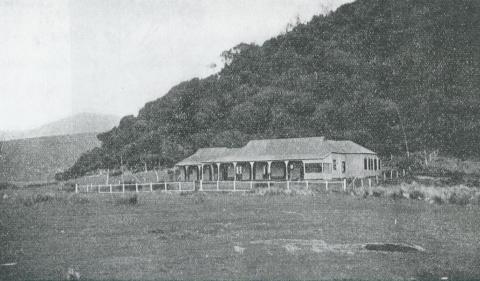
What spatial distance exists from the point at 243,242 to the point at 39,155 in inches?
4148

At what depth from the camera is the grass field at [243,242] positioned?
9.59 m

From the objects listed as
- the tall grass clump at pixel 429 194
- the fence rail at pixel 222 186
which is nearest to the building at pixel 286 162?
the fence rail at pixel 222 186

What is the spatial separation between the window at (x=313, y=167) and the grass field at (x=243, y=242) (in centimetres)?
1990

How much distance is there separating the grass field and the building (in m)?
20.1

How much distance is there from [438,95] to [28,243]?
8788 cm

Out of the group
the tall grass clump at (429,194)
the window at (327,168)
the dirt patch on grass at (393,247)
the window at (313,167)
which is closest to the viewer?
the dirt patch on grass at (393,247)

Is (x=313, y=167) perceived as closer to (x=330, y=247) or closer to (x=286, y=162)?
(x=286, y=162)

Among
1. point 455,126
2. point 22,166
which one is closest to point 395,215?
point 455,126

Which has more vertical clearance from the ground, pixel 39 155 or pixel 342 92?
pixel 342 92

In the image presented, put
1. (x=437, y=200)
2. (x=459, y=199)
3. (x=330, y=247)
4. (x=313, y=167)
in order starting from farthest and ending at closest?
1. (x=313, y=167)
2. (x=437, y=200)
3. (x=459, y=199)
4. (x=330, y=247)

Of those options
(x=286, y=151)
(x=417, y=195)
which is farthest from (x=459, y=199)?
(x=286, y=151)

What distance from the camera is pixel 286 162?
41.5m

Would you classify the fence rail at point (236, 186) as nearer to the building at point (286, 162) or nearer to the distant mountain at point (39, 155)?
the building at point (286, 162)

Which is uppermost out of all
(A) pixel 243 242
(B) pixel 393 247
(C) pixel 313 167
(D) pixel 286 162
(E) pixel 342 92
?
(E) pixel 342 92
